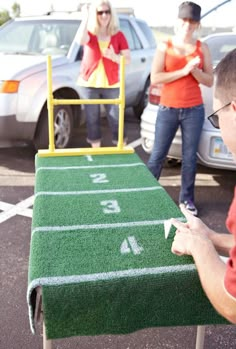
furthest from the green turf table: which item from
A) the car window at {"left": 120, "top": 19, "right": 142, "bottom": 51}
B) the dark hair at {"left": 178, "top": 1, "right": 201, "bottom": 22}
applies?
the car window at {"left": 120, "top": 19, "right": 142, "bottom": 51}

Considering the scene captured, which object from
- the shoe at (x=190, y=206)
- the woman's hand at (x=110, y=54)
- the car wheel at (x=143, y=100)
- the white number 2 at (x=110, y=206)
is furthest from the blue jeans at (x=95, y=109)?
the car wheel at (x=143, y=100)

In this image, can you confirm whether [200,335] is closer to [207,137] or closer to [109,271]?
[109,271]

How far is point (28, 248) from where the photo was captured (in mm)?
3168

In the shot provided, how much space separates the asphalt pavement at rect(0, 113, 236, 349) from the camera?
2.29 m

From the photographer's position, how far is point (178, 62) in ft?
11.0

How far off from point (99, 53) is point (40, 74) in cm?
74

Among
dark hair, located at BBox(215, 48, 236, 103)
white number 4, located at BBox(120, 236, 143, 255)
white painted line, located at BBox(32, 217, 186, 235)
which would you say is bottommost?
white painted line, located at BBox(32, 217, 186, 235)

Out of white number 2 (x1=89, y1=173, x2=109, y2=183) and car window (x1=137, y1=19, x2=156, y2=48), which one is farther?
car window (x1=137, y1=19, x2=156, y2=48)

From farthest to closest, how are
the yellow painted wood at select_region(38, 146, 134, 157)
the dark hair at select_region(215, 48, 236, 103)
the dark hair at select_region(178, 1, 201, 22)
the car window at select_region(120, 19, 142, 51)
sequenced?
the car window at select_region(120, 19, 142, 51)
the yellow painted wood at select_region(38, 146, 134, 157)
the dark hair at select_region(178, 1, 201, 22)
the dark hair at select_region(215, 48, 236, 103)

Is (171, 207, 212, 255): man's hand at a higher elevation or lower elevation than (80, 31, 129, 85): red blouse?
lower

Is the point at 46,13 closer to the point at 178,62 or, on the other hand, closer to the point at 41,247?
the point at 178,62

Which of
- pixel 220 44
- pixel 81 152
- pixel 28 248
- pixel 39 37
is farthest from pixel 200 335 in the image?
pixel 39 37

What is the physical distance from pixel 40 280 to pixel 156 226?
0.70 meters

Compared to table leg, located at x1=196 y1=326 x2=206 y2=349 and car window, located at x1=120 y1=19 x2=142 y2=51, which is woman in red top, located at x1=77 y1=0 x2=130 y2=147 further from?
table leg, located at x1=196 y1=326 x2=206 y2=349
